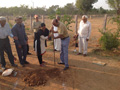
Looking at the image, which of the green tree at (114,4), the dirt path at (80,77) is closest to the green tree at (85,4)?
the green tree at (114,4)

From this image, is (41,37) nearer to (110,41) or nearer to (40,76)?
(40,76)

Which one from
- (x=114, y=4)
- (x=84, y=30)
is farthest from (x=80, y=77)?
(x=114, y=4)

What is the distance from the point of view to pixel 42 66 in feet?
14.3

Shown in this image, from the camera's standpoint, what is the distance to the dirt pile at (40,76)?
3.32 m

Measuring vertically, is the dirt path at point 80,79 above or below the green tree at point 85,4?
below

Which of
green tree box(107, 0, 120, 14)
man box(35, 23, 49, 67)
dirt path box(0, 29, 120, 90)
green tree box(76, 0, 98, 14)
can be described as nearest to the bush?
dirt path box(0, 29, 120, 90)

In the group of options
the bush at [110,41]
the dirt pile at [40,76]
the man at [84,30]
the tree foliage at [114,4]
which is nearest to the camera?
the dirt pile at [40,76]

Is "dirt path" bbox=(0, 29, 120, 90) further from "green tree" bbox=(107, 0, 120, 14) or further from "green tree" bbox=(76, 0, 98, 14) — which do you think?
"green tree" bbox=(76, 0, 98, 14)

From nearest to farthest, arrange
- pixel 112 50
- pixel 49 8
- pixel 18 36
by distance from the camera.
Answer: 1. pixel 18 36
2. pixel 112 50
3. pixel 49 8

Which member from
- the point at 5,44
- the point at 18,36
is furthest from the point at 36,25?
the point at 5,44

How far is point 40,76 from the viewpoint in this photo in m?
3.60

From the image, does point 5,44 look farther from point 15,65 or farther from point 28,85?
point 28,85

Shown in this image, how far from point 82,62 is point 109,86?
5.50ft

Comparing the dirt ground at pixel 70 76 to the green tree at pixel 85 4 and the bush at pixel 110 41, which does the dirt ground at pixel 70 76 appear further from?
the green tree at pixel 85 4
